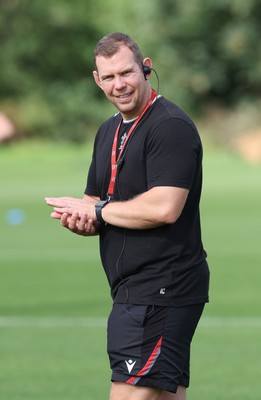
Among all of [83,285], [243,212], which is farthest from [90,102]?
[83,285]

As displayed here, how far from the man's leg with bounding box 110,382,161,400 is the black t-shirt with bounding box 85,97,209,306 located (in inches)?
16.4

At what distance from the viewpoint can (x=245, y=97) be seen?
59.8m

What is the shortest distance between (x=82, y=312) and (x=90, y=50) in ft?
198

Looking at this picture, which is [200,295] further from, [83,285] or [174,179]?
[83,285]

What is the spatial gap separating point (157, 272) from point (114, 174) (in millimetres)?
525

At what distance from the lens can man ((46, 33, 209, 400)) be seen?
5.94 meters

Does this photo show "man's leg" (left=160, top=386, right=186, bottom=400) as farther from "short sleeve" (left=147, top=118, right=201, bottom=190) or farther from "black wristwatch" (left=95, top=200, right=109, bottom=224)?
"short sleeve" (left=147, top=118, right=201, bottom=190)

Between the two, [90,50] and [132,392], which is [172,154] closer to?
[132,392]

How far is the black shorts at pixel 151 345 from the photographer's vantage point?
6035 millimetres

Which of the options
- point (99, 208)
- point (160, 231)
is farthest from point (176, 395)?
point (99, 208)

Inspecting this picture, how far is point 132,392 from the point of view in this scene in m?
6.04

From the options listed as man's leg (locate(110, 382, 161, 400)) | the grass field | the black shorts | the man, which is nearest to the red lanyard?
the man

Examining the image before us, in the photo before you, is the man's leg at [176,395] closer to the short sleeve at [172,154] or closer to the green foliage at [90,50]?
the short sleeve at [172,154]

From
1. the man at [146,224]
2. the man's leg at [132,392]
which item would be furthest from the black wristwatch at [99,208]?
the man's leg at [132,392]
